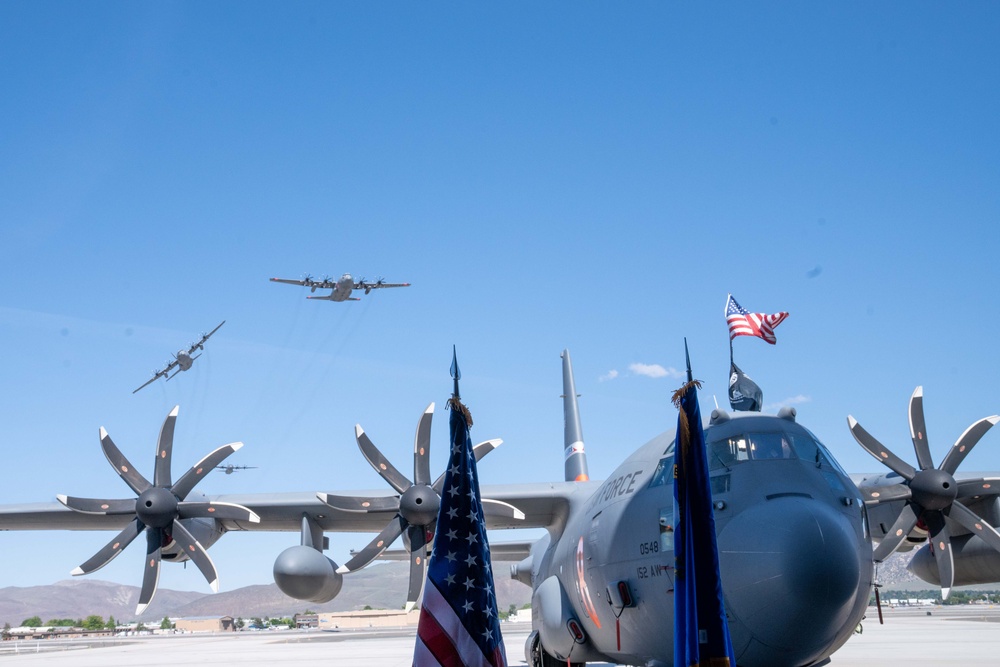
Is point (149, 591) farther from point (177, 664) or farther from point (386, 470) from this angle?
point (177, 664)

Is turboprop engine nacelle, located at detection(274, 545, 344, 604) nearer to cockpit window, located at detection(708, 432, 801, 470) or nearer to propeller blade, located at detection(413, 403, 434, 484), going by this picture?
propeller blade, located at detection(413, 403, 434, 484)

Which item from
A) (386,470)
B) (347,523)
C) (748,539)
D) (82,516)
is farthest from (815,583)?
(82,516)

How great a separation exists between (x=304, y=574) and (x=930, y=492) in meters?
12.0

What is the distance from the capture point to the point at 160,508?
57.0ft

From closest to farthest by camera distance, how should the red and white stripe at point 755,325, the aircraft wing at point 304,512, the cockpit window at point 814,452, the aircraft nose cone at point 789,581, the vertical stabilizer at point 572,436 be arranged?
1. the aircraft nose cone at point 789,581
2. the cockpit window at point 814,452
3. the red and white stripe at point 755,325
4. the aircraft wing at point 304,512
5. the vertical stabilizer at point 572,436

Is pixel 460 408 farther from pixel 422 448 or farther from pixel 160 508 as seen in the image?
pixel 160 508

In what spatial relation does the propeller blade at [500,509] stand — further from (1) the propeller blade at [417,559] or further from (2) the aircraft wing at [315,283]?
(2) the aircraft wing at [315,283]

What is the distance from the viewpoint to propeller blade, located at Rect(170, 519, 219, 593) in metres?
17.5

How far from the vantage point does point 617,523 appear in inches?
415

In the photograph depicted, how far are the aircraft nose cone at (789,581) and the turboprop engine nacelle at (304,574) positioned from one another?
10002mm

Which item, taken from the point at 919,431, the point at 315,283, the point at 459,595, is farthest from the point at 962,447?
the point at 315,283

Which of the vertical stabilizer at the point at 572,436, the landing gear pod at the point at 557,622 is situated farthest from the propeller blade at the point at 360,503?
the vertical stabilizer at the point at 572,436

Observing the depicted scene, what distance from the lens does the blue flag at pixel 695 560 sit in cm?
675

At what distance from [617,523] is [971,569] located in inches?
408
